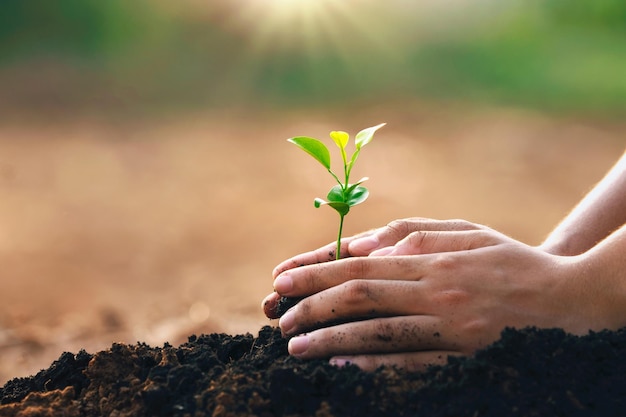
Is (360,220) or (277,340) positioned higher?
(360,220)

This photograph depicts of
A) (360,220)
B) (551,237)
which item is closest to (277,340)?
(551,237)

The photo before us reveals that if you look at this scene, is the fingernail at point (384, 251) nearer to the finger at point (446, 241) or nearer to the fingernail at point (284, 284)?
the finger at point (446, 241)

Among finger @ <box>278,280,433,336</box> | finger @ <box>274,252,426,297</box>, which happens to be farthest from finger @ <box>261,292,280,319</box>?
finger @ <box>278,280,433,336</box>

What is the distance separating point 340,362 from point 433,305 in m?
0.28

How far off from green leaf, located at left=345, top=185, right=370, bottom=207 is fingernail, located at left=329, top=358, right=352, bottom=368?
0.50 meters

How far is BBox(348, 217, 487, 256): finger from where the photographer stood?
6.70 ft

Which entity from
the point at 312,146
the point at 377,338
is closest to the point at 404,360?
the point at 377,338

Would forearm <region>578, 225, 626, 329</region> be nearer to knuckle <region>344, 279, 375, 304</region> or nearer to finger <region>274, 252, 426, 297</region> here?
finger <region>274, 252, 426, 297</region>

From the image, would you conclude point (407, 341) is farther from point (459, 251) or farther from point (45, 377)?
point (45, 377)

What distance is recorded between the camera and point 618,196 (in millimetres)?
2260

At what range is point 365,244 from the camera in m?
2.04

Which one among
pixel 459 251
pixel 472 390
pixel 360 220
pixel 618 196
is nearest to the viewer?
pixel 472 390

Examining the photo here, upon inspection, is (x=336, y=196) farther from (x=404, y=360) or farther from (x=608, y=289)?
(x=608, y=289)

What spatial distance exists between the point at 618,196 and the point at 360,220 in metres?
3.20
